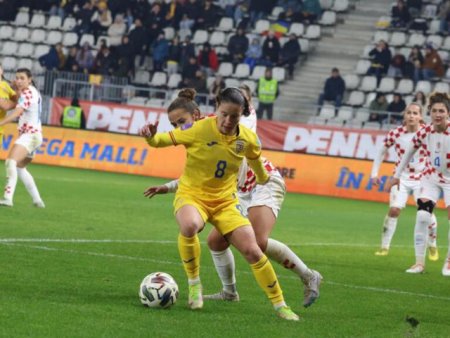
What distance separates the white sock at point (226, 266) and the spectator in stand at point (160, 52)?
29.1m

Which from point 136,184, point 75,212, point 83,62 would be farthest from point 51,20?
point 75,212

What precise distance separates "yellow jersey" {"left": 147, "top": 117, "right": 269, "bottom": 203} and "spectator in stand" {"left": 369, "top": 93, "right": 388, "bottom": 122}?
24.5 m

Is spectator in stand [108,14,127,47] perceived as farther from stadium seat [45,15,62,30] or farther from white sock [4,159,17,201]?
white sock [4,159,17,201]

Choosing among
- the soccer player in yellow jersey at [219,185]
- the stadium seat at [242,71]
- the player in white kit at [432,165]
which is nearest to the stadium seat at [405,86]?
the stadium seat at [242,71]

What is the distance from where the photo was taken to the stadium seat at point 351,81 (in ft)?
123

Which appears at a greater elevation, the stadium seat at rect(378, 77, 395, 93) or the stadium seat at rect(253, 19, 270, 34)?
the stadium seat at rect(253, 19, 270, 34)

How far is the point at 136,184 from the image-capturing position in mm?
28203

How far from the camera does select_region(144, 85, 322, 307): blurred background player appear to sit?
10766 millimetres

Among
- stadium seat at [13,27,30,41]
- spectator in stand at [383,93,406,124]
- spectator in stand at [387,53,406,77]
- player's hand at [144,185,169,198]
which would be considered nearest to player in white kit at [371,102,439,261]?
player's hand at [144,185,169,198]

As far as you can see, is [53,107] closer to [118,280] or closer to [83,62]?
[83,62]

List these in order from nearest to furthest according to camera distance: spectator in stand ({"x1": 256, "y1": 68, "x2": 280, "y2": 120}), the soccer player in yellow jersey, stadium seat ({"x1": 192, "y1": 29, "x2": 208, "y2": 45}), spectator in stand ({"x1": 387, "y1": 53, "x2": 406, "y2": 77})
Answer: the soccer player in yellow jersey, spectator in stand ({"x1": 256, "y1": 68, "x2": 280, "y2": 120}), spectator in stand ({"x1": 387, "y1": 53, "x2": 406, "y2": 77}), stadium seat ({"x1": 192, "y1": 29, "x2": 208, "y2": 45})

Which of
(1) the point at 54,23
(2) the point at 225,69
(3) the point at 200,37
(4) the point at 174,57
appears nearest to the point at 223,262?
(2) the point at 225,69

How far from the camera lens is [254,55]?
3888 cm

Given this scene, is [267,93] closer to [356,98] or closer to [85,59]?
[356,98]
